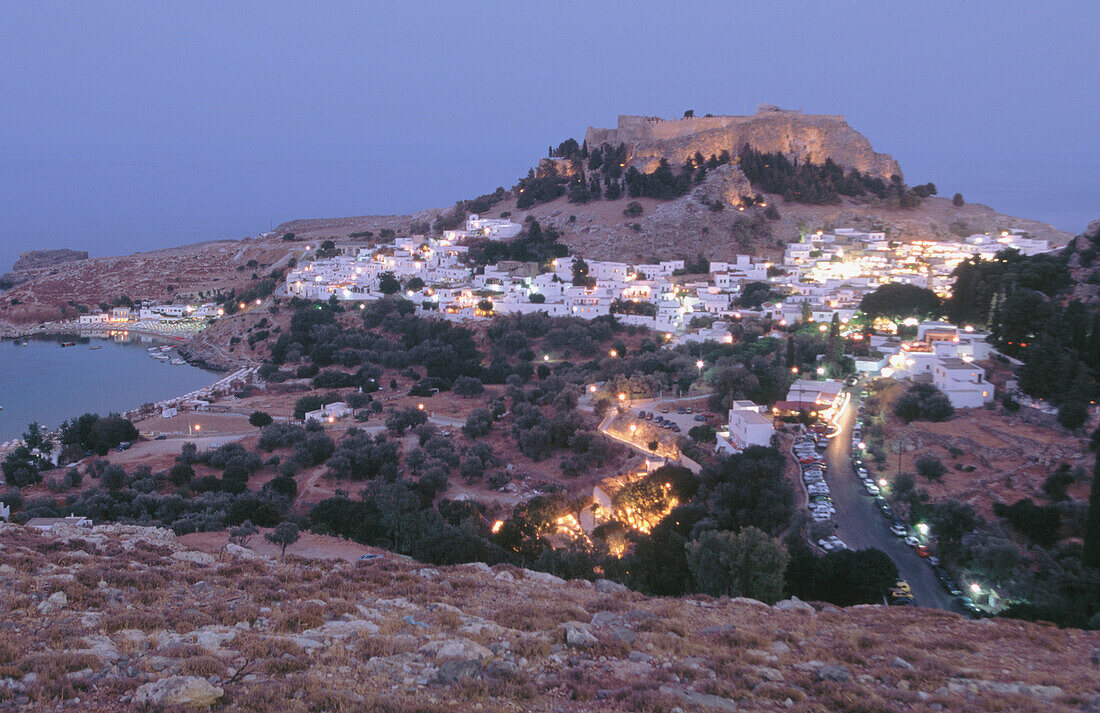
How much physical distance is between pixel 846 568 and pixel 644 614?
512cm

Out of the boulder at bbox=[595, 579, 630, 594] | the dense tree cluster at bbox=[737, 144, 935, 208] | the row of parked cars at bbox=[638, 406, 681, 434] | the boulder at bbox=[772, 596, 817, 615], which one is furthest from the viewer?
the dense tree cluster at bbox=[737, 144, 935, 208]

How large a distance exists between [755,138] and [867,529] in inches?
1375

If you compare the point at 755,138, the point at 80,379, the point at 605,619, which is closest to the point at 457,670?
the point at 605,619

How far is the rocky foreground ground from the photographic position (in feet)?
12.1

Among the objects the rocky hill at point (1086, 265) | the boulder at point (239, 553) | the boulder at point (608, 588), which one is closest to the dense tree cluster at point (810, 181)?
the rocky hill at point (1086, 265)

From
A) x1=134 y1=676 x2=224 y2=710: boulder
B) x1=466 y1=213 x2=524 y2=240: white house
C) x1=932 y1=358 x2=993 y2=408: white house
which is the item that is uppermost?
x1=466 y1=213 x2=524 y2=240: white house

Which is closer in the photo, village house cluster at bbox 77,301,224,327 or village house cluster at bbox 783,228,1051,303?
village house cluster at bbox 783,228,1051,303

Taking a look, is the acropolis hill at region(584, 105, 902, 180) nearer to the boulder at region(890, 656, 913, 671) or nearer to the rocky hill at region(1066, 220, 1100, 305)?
the rocky hill at region(1066, 220, 1100, 305)

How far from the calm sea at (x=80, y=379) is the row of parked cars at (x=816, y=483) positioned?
23.0 metres

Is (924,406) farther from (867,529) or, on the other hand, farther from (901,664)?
(901,664)

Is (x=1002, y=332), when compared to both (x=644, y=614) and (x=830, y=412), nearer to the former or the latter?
(x=830, y=412)

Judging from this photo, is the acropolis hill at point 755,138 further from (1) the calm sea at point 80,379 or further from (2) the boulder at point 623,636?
(2) the boulder at point 623,636

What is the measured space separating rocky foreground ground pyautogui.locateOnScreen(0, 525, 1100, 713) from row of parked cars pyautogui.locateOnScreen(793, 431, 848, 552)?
5305 millimetres

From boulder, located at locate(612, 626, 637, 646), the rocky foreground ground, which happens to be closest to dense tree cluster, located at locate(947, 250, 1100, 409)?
the rocky foreground ground
